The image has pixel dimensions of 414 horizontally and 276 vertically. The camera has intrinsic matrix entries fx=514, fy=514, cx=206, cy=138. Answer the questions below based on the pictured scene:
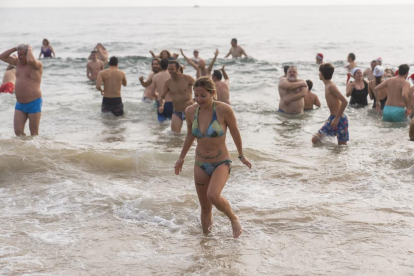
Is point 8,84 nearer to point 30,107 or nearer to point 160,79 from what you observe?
point 160,79

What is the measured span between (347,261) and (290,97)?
7111mm

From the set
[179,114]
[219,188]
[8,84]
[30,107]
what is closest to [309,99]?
[179,114]

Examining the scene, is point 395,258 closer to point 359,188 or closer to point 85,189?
point 359,188

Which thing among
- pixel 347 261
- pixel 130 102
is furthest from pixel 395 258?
pixel 130 102

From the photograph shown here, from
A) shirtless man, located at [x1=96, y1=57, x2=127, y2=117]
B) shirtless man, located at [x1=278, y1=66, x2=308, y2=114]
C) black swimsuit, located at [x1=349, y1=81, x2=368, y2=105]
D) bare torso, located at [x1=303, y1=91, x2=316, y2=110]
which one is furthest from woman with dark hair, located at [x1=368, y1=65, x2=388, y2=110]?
shirtless man, located at [x1=96, y1=57, x2=127, y2=117]

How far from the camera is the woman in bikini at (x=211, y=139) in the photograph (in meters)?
4.60

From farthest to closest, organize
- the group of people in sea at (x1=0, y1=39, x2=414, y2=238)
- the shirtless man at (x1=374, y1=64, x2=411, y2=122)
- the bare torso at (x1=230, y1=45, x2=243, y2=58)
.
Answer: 1. the bare torso at (x1=230, y1=45, x2=243, y2=58)
2. the shirtless man at (x1=374, y1=64, x2=411, y2=122)
3. the group of people in sea at (x1=0, y1=39, x2=414, y2=238)

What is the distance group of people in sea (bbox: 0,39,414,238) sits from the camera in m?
4.70

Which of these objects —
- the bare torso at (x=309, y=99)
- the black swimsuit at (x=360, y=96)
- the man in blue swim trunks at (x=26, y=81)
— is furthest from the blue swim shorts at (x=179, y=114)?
the black swimsuit at (x=360, y=96)

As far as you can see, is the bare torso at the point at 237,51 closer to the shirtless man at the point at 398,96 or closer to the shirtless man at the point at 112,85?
the shirtless man at the point at 112,85

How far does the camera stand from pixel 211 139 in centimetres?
471

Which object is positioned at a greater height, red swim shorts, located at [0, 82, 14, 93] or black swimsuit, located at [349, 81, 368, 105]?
black swimsuit, located at [349, 81, 368, 105]

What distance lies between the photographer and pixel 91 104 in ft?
45.6

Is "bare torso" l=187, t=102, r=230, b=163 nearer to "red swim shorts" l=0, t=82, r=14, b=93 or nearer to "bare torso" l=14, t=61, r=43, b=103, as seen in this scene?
"bare torso" l=14, t=61, r=43, b=103
